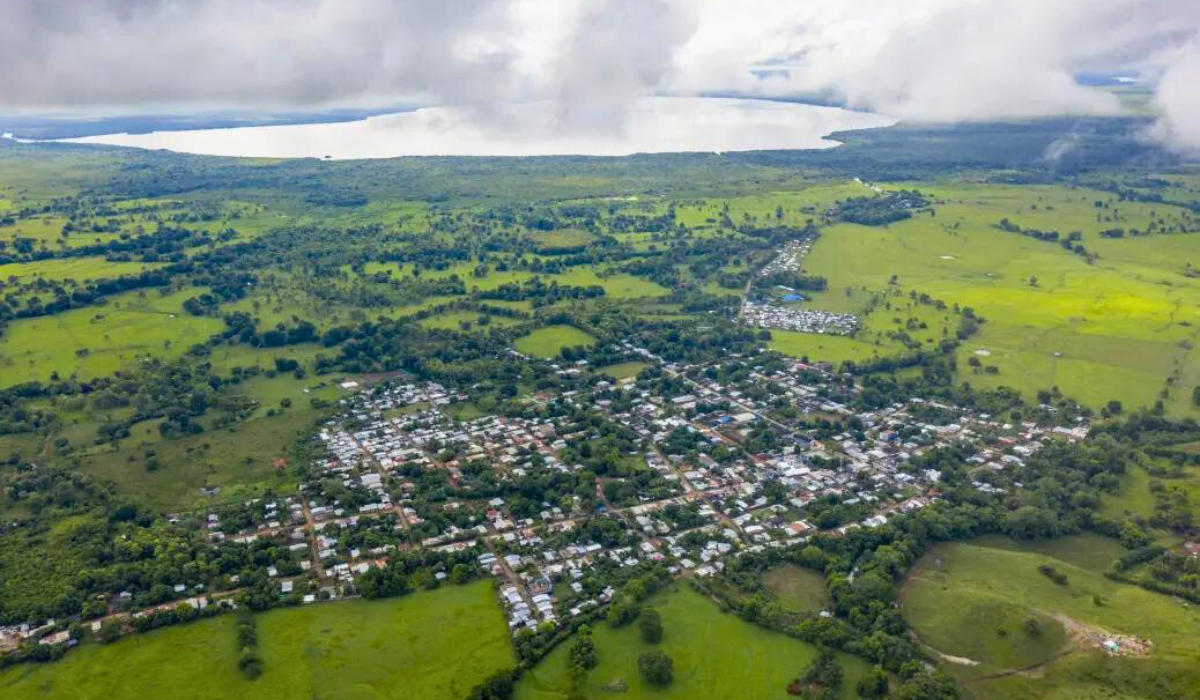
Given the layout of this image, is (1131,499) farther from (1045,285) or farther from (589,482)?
(1045,285)

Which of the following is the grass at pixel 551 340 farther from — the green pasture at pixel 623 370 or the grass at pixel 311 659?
the grass at pixel 311 659

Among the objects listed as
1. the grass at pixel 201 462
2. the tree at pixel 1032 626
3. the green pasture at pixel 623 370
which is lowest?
the tree at pixel 1032 626

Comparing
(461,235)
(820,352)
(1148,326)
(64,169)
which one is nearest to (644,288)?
(820,352)

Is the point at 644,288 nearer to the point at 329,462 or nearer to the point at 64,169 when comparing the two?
the point at 329,462

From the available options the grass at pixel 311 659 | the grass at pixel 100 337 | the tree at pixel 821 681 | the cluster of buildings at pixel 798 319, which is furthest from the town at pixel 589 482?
the grass at pixel 100 337

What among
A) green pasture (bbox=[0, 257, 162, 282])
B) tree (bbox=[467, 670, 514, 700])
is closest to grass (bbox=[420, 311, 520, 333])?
green pasture (bbox=[0, 257, 162, 282])
